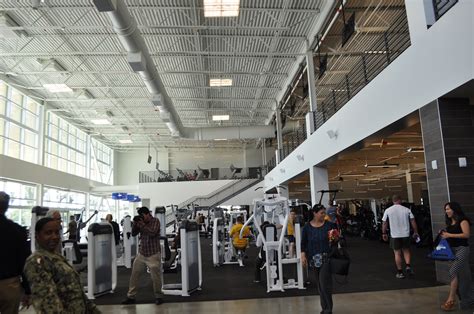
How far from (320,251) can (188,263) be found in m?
2.78

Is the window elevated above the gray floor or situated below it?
above

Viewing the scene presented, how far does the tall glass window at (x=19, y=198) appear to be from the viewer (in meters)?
16.4

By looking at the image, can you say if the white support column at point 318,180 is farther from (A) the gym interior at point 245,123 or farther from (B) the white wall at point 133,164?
(B) the white wall at point 133,164

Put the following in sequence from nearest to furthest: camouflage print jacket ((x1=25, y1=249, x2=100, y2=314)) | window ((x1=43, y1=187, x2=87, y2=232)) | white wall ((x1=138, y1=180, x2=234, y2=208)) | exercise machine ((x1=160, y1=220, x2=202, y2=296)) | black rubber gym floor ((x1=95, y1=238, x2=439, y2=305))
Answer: camouflage print jacket ((x1=25, y1=249, x2=100, y2=314)), black rubber gym floor ((x1=95, y1=238, x2=439, y2=305)), exercise machine ((x1=160, y1=220, x2=202, y2=296)), window ((x1=43, y1=187, x2=87, y2=232)), white wall ((x1=138, y1=180, x2=234, y2=208))

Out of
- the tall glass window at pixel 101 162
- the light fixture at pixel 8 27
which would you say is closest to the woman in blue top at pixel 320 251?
the light fixture at pixel 8 27

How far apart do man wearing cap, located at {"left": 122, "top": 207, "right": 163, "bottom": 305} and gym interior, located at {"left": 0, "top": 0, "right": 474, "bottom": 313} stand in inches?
15.2

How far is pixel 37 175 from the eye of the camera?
18391 mm

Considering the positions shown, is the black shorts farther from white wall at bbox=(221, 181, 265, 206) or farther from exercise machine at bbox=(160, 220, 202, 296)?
white wall at bbox=(221, 181, 265, 206)

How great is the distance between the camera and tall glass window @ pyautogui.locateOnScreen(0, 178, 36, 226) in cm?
1638

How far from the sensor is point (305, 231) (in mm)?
4914

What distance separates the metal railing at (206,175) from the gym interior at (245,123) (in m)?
0.22

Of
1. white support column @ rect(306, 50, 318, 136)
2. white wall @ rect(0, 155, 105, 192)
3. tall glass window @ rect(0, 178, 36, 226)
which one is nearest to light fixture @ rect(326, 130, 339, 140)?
white support column @ rect(306, 50, 318, 136)

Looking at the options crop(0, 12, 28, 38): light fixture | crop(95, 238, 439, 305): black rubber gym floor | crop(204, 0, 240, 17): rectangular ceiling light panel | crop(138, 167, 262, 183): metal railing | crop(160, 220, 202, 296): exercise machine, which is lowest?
crop(95, 238, 439, 305): black rubber gym floor

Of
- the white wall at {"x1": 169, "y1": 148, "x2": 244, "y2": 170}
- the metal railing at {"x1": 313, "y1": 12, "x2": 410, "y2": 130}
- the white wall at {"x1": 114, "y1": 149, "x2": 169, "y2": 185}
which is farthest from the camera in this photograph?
the white wall at {"x1": 169, "y1": 148, "x2": 244, "y2": 170}
